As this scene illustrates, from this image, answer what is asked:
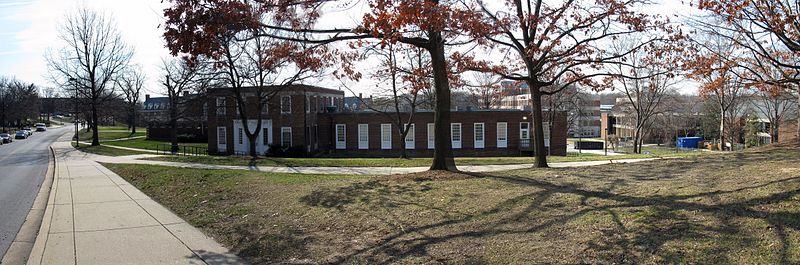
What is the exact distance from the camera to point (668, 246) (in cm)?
527

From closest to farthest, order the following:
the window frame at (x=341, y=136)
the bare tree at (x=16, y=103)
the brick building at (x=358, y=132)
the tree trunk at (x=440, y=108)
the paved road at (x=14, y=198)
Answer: the paved road at (x=14, y=198) → the tree trunk at (x=440, y=108) → the brick building at (x=358, y=132) → the window frame at (x=341, y=136) → the bare tree at (x=16, y=103)

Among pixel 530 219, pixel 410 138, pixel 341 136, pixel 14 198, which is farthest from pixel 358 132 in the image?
pixel 530 219

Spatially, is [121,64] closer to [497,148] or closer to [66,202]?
[497,148]

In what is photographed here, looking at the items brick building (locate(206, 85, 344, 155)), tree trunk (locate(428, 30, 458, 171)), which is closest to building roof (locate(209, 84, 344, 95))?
brick building (locate(206, 85, 344, 155))

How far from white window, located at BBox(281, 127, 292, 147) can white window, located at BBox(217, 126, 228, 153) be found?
493 centimetres

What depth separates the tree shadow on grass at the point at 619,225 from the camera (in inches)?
204

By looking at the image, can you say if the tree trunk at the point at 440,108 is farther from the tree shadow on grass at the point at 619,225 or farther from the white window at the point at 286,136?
the white window at the point at 286,136

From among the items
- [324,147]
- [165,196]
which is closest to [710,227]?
[165,196]

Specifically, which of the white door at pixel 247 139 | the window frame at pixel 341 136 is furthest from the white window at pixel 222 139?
the window frame at pixel 341 136

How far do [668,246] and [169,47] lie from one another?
29.9 ft

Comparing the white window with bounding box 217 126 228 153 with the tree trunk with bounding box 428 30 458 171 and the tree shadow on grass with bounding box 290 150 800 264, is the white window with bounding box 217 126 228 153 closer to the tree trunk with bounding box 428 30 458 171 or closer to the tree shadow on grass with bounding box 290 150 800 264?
the tree trunk with bounding box 428 30 458 171

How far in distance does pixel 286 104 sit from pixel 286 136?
7.82ft

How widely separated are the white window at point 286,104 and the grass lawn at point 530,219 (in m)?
28.9

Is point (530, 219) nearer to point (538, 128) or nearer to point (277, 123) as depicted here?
point (538, 128)
